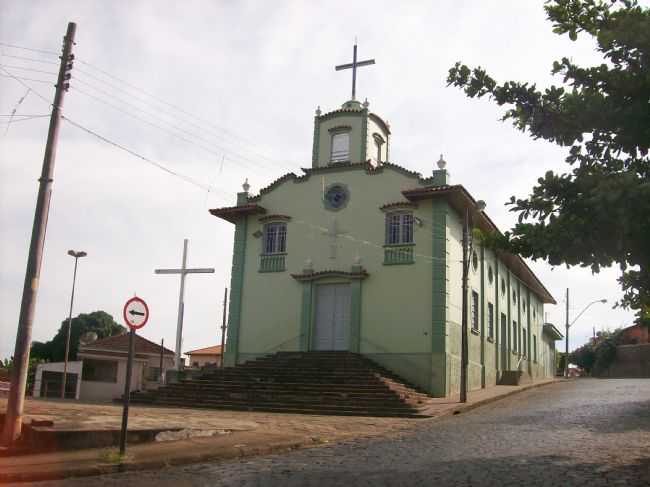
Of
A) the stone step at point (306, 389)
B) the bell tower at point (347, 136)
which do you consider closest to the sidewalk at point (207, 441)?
the stone step at point (306, 389)

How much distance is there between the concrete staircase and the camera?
1852 cm

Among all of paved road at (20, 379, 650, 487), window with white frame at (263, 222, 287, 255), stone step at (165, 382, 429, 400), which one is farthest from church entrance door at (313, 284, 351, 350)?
paved road at (20, 379, 650, 487)

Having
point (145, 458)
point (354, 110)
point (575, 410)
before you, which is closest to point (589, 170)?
→ point (145, 458)

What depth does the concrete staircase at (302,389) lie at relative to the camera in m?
18.5

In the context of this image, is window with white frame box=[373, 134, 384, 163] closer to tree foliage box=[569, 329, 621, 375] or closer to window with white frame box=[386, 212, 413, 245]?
window with white frame box=[386, 212, 413, 245]

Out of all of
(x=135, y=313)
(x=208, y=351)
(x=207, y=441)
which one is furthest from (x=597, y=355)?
(x=135, y=313)

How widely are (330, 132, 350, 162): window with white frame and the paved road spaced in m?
12.9

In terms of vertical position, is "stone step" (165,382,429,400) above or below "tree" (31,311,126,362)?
below

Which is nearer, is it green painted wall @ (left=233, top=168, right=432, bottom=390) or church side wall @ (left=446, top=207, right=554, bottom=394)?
green painted wall @ (left=233, top=168, right=432, bottom=390)

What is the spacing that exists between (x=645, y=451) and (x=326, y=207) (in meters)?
16.0

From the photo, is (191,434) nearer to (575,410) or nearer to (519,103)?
(519,103)

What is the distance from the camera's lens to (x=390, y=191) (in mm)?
23859

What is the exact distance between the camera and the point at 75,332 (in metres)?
54.0

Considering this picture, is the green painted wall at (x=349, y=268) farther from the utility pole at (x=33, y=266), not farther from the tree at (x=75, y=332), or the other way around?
the tree at (x=75, y=332)
